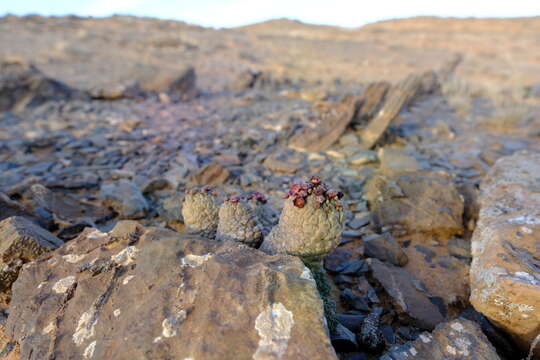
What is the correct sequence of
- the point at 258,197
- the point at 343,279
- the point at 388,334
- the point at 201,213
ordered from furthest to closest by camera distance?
the point at 343,279, the point at 258,197, the point at 201,213, the point at 388,334

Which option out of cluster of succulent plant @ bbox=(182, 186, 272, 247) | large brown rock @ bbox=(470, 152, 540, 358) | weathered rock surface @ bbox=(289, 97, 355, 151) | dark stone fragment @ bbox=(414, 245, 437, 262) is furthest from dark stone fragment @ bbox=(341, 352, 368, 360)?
weathered rock surface @ bbox=(289, 97, 355, 151)

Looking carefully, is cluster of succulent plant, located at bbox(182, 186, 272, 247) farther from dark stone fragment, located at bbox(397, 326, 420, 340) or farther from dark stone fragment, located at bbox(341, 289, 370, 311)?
dark stone fragment, located at bbox(397, 326, 420, 340)

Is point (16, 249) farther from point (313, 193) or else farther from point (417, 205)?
point (417, 205)

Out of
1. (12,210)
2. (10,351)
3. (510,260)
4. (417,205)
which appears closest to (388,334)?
(510,260)

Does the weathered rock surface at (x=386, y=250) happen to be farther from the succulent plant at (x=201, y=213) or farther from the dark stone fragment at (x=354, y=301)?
the succulent plant at (x=201, y=213)

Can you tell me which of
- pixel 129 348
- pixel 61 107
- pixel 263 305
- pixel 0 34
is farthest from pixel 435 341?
pixel 0 34
